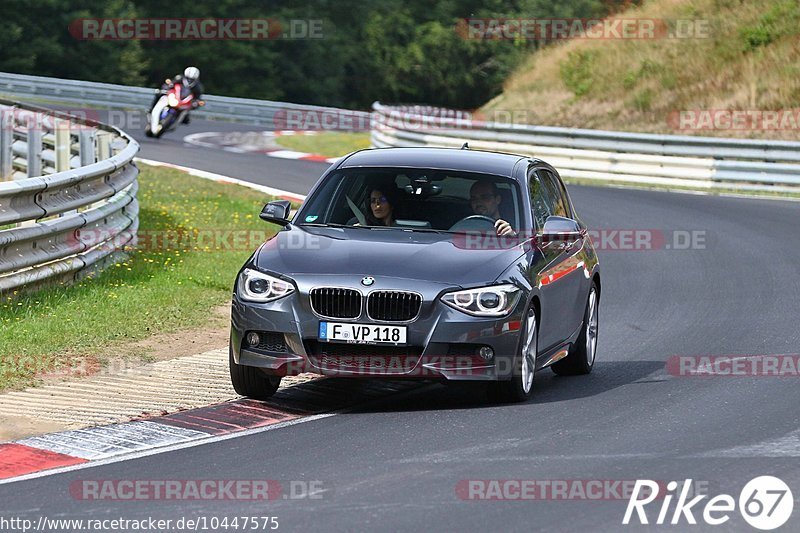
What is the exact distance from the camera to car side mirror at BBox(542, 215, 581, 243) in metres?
9.91

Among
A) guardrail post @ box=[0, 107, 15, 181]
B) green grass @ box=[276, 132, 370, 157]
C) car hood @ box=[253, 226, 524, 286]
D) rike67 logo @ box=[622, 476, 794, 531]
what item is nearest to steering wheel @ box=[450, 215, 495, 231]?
car hood @ box=[253, 226, 524, 286]

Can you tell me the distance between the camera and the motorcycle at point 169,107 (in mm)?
33625

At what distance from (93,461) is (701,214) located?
17734mm

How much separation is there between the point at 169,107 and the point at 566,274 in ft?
80.4

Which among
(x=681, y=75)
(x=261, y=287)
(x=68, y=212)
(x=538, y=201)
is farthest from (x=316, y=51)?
(x=261, y=287)

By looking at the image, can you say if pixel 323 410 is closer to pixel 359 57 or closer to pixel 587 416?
pixel 587 416

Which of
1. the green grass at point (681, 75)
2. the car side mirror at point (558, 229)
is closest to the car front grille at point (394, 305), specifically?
the car side mirror at point (558, 229)

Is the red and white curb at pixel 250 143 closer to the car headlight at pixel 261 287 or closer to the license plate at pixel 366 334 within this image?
the car headlight at pixel 261 287

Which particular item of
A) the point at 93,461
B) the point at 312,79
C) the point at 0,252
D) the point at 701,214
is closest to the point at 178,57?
the point at 312,79

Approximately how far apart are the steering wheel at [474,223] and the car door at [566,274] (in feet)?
1.71

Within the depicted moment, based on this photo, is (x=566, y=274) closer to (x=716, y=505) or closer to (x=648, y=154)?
(x=716, y=505)

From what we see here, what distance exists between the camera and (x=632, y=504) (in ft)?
22.4

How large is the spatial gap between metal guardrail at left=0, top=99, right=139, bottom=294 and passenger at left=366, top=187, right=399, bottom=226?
335cm

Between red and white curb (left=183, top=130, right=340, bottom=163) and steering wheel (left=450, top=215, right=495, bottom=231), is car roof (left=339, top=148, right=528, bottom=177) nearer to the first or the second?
steering wheel (left=450, top=215, right=495, bottom=231)
